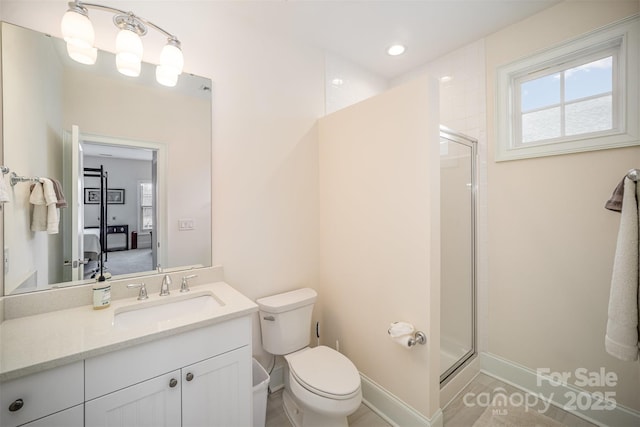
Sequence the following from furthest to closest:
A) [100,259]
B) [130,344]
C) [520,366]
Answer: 1. [520,366]
2. [100,259]
3. [130,344]

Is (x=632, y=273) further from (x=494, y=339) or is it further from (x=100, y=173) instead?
(x=100, y=173)

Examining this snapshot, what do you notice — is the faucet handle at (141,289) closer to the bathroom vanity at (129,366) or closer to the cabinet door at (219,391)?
the bathroom vanity at (129,366)

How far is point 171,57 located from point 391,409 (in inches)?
97.2

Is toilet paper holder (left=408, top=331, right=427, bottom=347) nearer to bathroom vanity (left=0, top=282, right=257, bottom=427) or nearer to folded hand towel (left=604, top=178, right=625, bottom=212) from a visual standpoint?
bathroom vanity (left=0, top=282, right=257, bottom=427)

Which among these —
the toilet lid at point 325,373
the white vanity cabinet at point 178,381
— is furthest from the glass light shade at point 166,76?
the toilet lid at point 325,373

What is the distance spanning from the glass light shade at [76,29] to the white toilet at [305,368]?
1677mm

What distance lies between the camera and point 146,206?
5.08ft

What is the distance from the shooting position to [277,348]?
69.7 inches

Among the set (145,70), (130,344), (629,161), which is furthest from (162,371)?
(629,161)

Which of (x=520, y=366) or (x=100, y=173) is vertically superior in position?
(x=100, y=173)

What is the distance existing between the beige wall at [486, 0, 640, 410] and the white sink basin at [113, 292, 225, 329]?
2.08 m

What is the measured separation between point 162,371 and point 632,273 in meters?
2.08

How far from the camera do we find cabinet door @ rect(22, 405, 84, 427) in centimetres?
87

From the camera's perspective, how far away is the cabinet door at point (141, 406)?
0.96 meters
